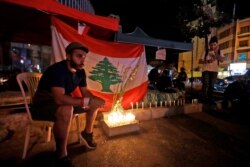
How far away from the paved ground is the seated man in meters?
0.55

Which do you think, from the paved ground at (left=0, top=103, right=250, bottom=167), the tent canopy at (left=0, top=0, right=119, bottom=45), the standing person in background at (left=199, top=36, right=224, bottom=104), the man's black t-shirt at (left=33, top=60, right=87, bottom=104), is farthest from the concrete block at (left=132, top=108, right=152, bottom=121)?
the standing person in background at (left=199, top=36, right=224, bottom=104)

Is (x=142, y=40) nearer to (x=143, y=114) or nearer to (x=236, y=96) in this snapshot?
(x=143, y=114)

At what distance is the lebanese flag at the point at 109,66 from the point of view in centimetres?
394

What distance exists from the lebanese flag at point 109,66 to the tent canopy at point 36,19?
1.29 ft

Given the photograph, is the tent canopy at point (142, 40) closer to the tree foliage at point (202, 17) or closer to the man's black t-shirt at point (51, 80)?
the tree foliage at point (202, 17)

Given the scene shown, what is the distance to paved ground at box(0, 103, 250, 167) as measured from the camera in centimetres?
283

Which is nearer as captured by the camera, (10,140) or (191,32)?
(10,140)

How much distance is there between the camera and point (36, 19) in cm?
446

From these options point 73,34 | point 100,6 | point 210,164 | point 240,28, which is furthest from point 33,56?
point 240,28

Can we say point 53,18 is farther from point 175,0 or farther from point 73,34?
point 175,0

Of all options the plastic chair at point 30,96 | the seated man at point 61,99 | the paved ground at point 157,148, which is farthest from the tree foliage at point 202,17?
the plastic chair at point 30,96

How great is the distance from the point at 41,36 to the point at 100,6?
386 inches

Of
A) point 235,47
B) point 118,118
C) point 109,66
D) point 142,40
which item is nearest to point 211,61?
point 142,40

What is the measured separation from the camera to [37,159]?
286 centimetres
